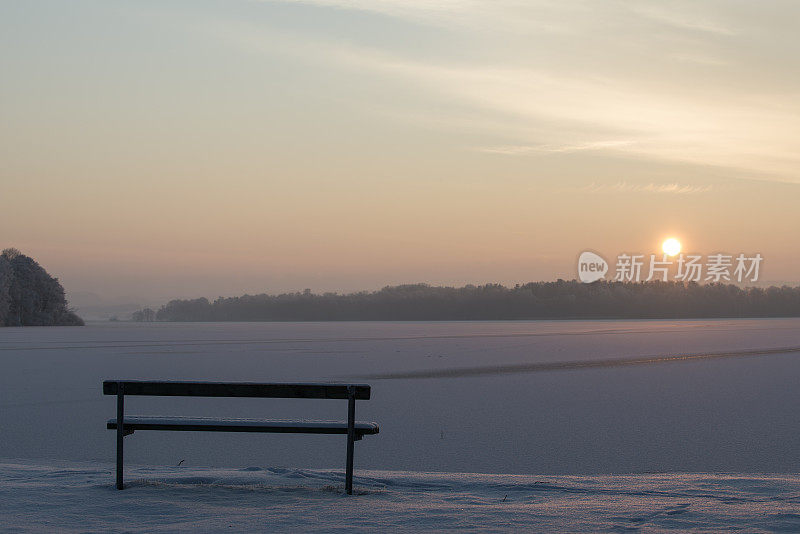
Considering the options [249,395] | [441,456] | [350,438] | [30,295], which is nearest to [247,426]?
[249,395]

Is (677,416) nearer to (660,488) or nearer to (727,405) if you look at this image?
(727,405)

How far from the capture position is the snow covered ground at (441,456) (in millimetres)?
5219

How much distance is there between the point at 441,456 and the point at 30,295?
79.7 meters

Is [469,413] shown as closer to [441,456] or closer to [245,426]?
[441,456]

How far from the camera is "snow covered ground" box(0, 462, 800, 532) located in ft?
16.3

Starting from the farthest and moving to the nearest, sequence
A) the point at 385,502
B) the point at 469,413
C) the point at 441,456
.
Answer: the point at 469,413 < the point at 441,456 < the point at 385,502

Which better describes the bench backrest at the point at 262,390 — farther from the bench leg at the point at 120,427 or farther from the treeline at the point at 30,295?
the treeline at the point at 30,295

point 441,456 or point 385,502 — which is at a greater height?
point 385,502

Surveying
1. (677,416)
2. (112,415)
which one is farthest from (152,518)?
(677,416)

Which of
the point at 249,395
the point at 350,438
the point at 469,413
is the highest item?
the point at 249,395

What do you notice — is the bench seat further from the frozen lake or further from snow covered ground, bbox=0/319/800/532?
the frozen lake

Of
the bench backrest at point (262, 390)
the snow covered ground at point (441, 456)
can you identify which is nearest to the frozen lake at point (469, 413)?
the snow covered ground at point (441, 456)

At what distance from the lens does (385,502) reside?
5637 millimetres

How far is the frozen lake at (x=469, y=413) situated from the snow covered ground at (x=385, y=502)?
1.21 meters
